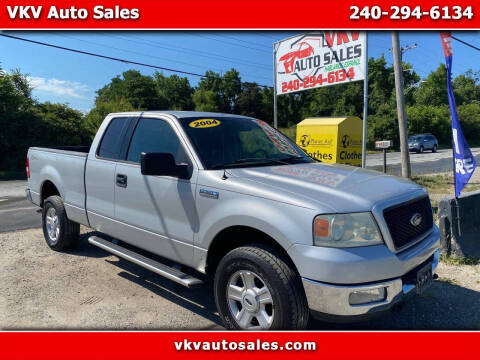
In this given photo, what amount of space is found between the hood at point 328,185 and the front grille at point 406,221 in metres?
0.11

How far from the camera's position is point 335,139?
7.14m

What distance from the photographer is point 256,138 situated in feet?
12.9

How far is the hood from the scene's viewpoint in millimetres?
2496

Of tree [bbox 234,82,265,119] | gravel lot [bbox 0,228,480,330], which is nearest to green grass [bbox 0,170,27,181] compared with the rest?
gravel lot [bbox 0,228,480,330]

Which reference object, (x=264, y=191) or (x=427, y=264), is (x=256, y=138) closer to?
(x=264, y=191)

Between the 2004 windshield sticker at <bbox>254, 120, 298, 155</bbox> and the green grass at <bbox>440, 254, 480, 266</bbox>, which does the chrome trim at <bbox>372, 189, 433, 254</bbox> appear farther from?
the green grass at <bbox>440, 254, 480, 266</bbox>

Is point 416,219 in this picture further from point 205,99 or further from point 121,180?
point 205,99

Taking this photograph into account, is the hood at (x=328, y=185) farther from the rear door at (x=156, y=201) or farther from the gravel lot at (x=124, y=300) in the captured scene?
the gravel lot at (x=124, y=300)

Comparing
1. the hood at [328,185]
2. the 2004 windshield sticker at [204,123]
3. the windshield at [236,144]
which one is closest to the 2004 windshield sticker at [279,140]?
the windshield at [236,144]

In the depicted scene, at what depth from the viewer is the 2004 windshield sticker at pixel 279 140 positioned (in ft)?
13.0

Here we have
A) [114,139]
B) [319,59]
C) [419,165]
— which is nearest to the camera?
[114,139]

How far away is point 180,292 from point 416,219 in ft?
8.34

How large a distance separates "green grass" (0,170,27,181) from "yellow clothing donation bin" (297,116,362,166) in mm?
15800
